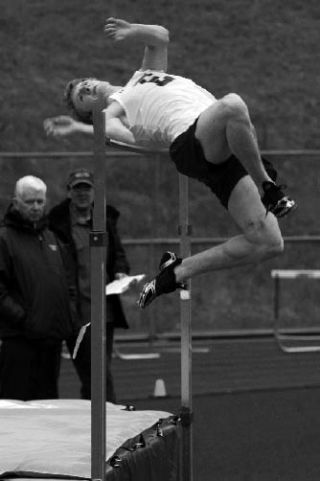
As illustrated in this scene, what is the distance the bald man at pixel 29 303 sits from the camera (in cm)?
896

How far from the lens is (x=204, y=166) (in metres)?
6.26

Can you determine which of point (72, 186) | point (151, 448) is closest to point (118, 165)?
point (72, 186)

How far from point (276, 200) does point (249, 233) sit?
20cm

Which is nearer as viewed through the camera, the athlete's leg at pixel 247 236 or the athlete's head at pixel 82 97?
the athlete's leg at pixel 247 236

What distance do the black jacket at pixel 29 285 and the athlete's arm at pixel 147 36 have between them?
2721 mm

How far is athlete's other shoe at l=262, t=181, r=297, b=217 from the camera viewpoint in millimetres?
6094

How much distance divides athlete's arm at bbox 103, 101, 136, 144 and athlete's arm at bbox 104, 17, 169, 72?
236 millimetres

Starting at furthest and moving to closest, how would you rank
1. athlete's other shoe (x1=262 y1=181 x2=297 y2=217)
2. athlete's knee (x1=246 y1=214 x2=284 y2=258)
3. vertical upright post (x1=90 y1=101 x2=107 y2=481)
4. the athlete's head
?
1. the athlete's head
2. athlete's knee (x1=246 y1=214 x2=284 y2=258)
3. athlete's other shoe (x1=262 y1=181 x2=297 y2=217)
4. vertical upright post (x1=90 y1=101 x2=107 y2=481)

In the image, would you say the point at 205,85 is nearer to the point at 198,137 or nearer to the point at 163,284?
the point at 163,284

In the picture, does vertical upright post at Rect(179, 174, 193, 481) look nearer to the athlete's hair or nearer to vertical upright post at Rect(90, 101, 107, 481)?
the athlete's hair

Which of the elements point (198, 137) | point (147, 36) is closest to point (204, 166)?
point (198, 137)

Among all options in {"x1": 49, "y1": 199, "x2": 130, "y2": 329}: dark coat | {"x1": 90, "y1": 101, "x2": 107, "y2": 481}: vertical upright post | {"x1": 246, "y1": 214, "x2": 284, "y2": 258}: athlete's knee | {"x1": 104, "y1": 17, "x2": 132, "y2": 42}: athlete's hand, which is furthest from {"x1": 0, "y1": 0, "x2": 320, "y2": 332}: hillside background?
{"x1": 90, "y1": 101, "x2": 107, "y2": 481}: vertical upright post

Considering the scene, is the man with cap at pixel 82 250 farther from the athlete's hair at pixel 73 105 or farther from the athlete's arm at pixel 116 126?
the athlete's arm at pixel 116 126

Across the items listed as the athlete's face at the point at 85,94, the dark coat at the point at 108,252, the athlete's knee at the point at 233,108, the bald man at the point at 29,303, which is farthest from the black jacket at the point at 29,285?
the athlete's knee at the point at 233,108
